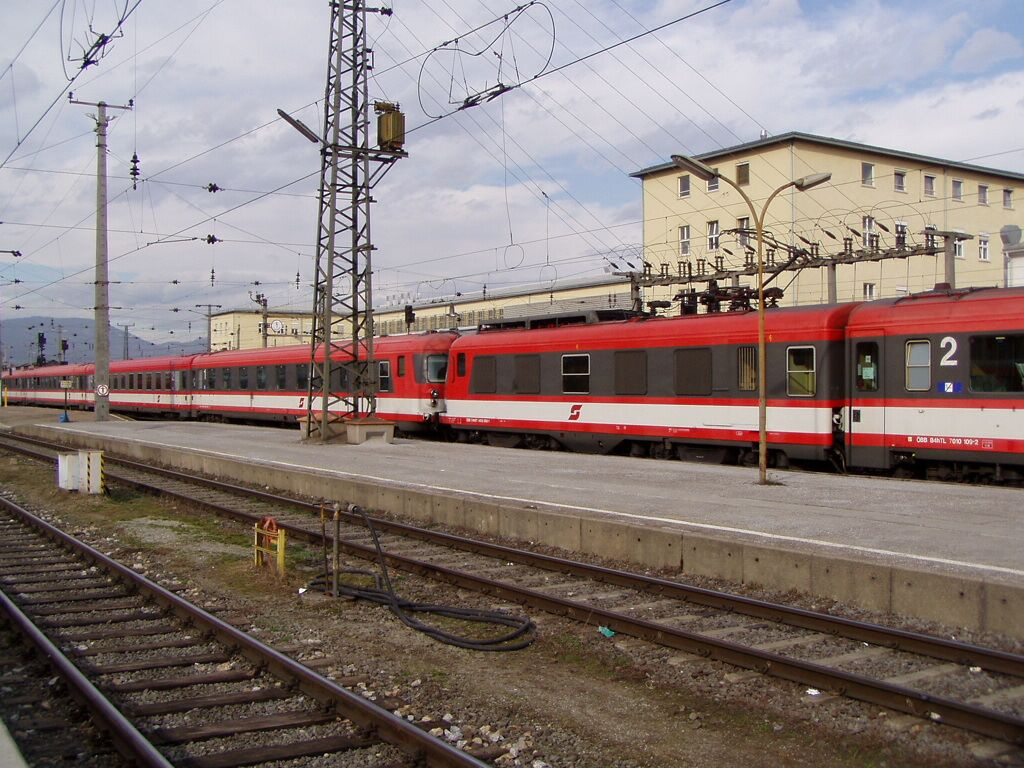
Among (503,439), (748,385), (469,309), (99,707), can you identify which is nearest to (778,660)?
(99,707)

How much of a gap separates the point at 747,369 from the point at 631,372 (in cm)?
304

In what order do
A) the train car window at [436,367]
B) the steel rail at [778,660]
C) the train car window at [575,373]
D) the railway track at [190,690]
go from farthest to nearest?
the train car window at [436,367]
the train car window at [575,373]
the steel rail at [778,660]
the railway track at [190,690]

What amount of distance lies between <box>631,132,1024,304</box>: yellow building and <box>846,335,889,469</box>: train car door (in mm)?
24365

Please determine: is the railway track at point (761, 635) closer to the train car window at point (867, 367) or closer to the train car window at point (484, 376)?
the train car window at point (867, 367)

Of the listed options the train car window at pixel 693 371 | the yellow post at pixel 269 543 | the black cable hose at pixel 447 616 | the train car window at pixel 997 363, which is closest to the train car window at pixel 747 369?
the train car window at pixel 693 371

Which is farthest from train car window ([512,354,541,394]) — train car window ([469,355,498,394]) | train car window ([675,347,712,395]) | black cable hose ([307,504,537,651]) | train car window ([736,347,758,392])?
black cable hose ([307,504,537,651])

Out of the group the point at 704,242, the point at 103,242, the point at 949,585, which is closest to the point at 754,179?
the point at 704,242

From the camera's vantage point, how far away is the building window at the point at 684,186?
162ft

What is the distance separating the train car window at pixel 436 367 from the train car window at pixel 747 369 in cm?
1086

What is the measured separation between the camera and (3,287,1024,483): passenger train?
15.5 meters

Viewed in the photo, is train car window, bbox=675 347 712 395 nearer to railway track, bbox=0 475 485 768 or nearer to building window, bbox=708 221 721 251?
railway track, bbox=0 475 485 768

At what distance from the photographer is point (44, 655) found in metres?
7.47

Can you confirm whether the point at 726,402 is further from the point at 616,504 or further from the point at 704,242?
the point at 704,242

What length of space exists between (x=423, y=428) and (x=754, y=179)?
25.9m
